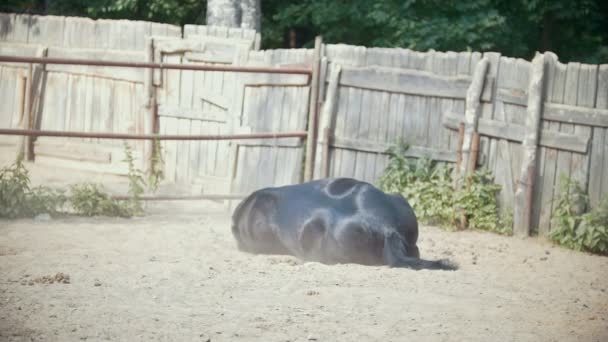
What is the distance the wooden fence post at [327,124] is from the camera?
9.72 meters

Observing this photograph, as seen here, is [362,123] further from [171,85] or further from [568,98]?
[171,85]

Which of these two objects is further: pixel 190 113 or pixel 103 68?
pixel 103 68

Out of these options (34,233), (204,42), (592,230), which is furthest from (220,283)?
(204,42)

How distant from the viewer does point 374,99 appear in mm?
9688

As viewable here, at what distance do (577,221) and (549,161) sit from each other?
67 centimetres

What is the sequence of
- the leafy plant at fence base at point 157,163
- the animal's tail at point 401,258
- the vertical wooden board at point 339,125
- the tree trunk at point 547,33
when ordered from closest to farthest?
the animal's tail at point 401,258 → the vertical wooden board at point 339,125 → the leafy plant at fence base at point 157,163 → the tree trunk at point 547,33

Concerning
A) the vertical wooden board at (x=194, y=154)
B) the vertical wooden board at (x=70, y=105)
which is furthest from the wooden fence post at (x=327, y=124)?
the vertical wooden board at (x=70, y=105)

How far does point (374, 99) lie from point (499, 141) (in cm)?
144

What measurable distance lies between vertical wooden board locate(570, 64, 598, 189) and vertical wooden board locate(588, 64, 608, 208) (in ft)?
0.15

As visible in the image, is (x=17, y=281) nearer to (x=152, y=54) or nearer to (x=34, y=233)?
(x=34, y=233)

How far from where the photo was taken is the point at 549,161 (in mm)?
8781

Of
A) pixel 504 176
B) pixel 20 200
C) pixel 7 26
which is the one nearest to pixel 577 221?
pixel 504 176

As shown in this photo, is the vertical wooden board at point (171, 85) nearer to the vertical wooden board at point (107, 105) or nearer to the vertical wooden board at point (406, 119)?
the vertical wooden board at point (107, 105)

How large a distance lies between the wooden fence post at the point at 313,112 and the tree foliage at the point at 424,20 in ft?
10.7
